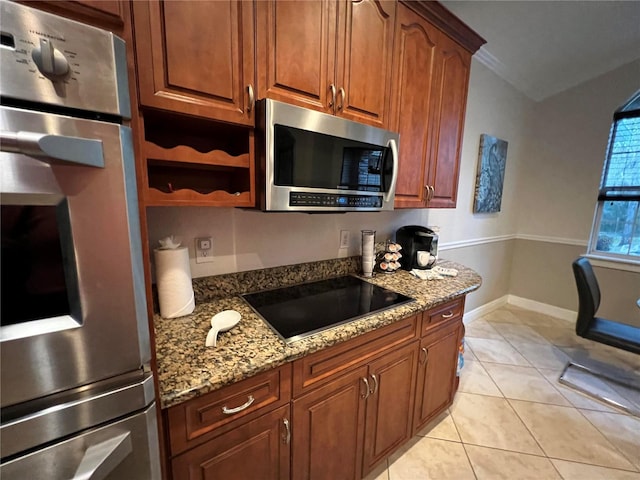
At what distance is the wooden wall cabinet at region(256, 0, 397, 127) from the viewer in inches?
39.6

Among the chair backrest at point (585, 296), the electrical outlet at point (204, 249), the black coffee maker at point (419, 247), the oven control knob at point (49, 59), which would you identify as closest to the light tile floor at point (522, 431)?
the chair backrest at point (585, 296)

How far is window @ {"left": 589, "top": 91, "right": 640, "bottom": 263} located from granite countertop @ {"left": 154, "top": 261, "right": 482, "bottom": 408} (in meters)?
2.82

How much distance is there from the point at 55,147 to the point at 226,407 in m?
0.78

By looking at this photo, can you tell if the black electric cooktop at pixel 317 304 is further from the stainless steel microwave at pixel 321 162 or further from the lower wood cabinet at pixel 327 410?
the stainless steel microwave at pixel 321 162

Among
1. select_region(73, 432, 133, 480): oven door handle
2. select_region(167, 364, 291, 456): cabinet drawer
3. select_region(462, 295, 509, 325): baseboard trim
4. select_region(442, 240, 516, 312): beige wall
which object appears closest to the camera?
select_region(73, 432, 133, 480): oven door handle

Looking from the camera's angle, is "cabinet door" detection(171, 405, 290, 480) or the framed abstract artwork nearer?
"cabinet door" detection(171, 405, 290, 480)

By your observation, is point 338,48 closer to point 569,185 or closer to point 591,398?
point 591,398

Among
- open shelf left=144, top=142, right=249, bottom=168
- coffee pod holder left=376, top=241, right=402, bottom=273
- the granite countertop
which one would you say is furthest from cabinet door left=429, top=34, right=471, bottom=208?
open shelf left=144, top=142, right=249, bottom=168

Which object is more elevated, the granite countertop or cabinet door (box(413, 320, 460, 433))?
the granite countertop

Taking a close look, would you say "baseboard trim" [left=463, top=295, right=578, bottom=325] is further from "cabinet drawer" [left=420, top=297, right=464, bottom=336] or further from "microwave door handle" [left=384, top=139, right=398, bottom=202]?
"microwave door handle" [left=384, top=139, right=398, bottom=202]

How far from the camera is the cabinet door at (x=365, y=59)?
119 centimetres

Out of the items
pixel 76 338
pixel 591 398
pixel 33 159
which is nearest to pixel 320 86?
pixel 33 159

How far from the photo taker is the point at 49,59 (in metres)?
0.44

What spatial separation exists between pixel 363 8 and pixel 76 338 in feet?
5.18
